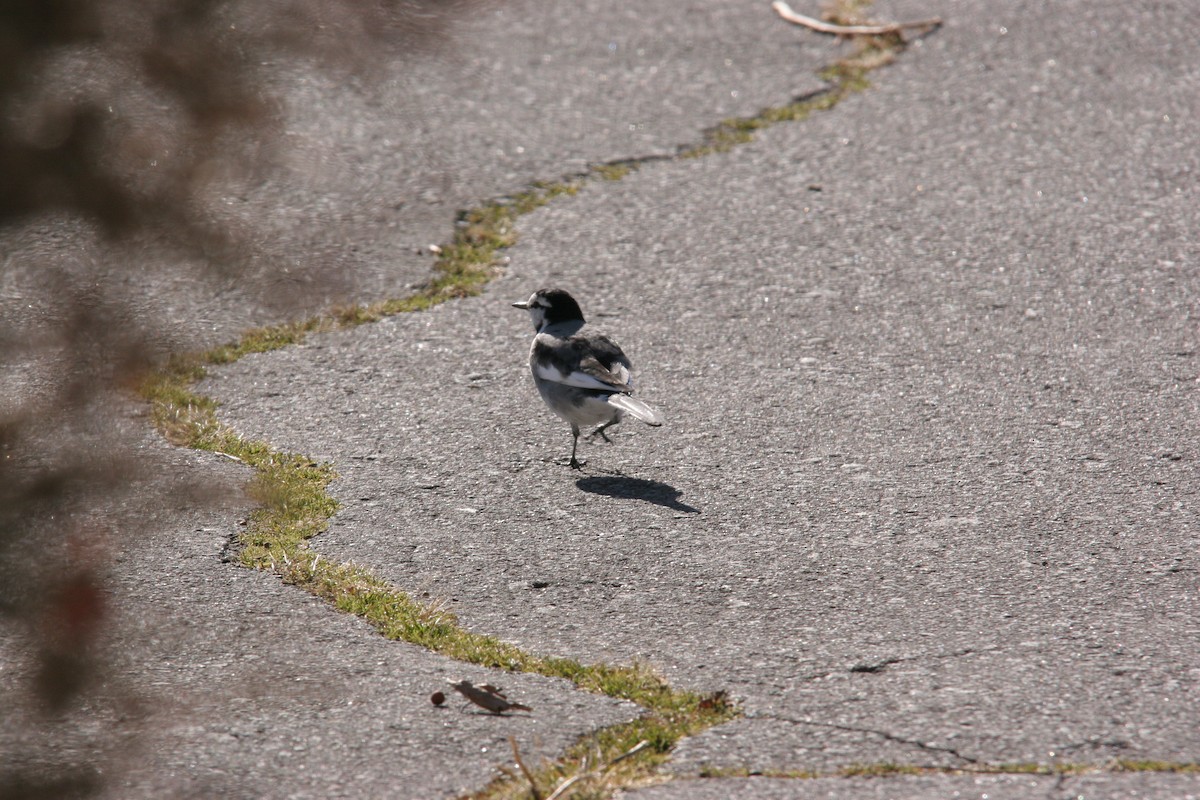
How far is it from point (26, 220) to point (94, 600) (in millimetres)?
636

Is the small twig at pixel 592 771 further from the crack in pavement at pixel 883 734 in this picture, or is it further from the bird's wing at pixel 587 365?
the bird's wing at pixel 587 365

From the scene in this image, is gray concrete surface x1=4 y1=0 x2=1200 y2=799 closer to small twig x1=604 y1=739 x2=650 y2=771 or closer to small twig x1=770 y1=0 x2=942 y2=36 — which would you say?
small twig x1=604 y1=739 x2=650 y2=771

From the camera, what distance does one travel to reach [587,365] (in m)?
5.66

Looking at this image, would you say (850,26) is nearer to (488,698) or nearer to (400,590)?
(400,590)

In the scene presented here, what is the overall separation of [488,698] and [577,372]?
6.89 ft

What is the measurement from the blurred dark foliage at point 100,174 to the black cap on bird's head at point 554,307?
3904mm

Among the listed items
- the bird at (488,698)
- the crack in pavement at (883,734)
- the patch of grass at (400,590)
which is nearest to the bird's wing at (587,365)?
the patch of grass at (400,590)

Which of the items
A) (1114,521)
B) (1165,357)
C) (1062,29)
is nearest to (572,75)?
(1062,29)

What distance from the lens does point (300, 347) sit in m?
6.36

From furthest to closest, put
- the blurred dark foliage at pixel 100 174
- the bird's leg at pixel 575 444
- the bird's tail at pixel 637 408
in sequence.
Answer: the bird's leg at pixel 575 444 < the bird's tail at pixel 637 408 < the blurred dark foliage at pixel 100 174

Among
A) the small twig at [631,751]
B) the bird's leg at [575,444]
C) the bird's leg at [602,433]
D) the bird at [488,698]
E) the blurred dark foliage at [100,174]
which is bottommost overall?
the bird's leg at [602,433]

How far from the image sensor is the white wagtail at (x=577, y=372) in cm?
553

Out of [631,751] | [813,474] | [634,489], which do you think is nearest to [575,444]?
[634,489]

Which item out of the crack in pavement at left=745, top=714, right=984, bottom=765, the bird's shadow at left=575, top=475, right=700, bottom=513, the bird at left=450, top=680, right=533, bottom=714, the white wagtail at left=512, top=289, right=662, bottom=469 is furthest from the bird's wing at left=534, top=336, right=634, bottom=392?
the crack in pavement at left=745, top=714, right=984, bottom=765
